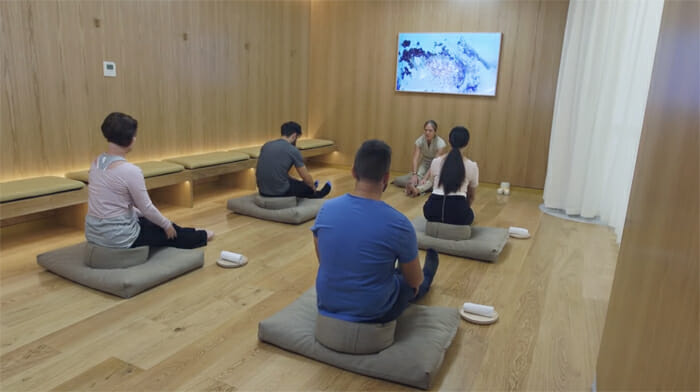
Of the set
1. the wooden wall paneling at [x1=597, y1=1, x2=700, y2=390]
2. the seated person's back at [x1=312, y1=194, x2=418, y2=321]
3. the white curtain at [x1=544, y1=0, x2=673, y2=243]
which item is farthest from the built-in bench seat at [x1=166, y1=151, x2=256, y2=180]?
the wooden wall paneling at [x1=597, y1=1, x2=700, y2=390]

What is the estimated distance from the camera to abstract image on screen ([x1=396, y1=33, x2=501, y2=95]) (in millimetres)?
6543

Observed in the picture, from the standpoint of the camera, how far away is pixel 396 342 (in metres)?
2.41

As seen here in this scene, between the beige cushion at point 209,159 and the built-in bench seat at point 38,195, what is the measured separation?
1.20m

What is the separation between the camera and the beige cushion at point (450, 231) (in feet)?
13.3

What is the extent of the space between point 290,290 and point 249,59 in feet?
13.8

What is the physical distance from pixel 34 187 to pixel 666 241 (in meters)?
4.15

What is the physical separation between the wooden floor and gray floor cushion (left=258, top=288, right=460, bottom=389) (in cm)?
5

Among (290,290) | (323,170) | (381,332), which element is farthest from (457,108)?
(381,332)

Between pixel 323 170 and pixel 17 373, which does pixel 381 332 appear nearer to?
pixel 17 373

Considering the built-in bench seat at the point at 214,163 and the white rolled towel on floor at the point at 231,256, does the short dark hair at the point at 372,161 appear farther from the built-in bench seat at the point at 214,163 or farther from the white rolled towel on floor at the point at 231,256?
the built-in bench seat at the point at 214,163

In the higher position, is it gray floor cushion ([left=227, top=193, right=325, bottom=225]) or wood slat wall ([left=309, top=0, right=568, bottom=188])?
wood slat wall ([left=309, top=0, right=568, bottom=188])

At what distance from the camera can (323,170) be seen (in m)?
7.69

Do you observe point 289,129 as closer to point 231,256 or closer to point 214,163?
point 214,163

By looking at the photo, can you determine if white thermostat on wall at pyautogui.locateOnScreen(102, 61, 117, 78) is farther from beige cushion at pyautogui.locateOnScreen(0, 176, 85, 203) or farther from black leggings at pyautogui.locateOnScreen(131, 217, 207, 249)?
black leggings at pyautogui.locateOnScreen(131, 217, 207, 249)
